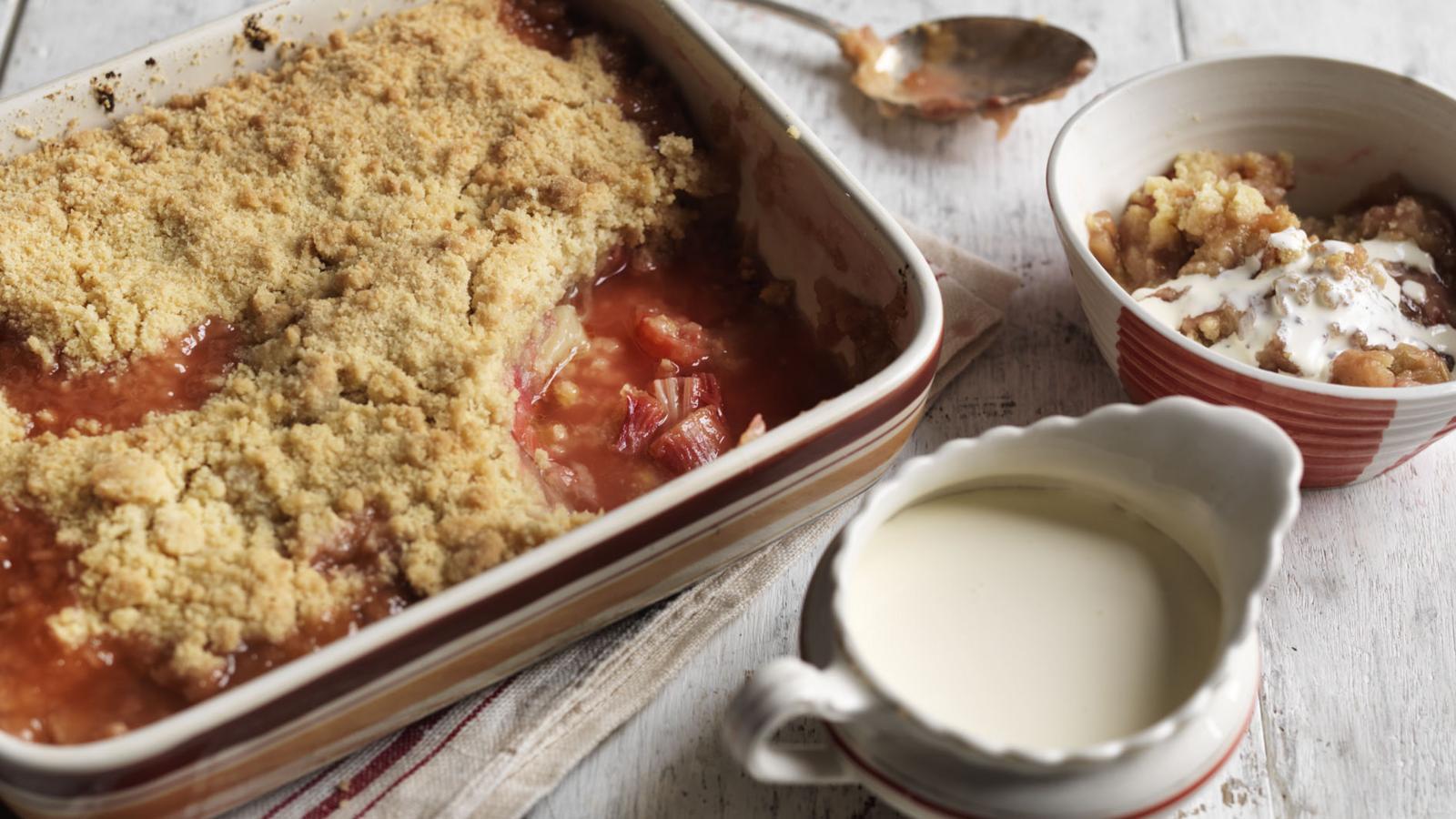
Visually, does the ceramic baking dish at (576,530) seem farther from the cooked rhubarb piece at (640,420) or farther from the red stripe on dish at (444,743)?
the cooked rhubarb piece at (640,420)

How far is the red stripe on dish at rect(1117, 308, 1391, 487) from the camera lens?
5.39ft

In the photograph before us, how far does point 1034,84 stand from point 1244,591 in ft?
4.16

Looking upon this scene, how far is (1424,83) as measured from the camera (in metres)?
1.99

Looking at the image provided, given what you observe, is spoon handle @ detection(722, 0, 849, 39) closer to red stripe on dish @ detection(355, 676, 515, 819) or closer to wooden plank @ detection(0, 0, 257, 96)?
wooden plank @ detection(0, 0, 257, 96)

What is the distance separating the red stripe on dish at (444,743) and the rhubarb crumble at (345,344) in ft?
0.68

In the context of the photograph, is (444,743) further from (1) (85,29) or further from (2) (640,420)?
(1) (85,29)

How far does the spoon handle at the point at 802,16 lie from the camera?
8.08 ft

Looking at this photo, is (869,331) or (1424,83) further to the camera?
(1424,83)

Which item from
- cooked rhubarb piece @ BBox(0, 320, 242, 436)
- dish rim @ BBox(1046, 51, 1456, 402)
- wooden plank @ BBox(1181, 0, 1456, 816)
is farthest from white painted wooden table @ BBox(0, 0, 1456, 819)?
cooked rhubarb piece @ BBox(0, 320, 242, 436)

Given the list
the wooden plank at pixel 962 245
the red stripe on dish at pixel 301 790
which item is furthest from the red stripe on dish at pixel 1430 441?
the red stripe on dish at pixel 301 790

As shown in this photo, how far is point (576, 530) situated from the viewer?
1425mm

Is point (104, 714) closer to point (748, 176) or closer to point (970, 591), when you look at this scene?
point (970, 591)

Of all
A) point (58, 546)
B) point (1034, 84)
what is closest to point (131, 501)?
point (58, 546)

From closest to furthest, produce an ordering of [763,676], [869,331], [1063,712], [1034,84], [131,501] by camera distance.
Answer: [763,676] → [1063,712] → [131,501] → [869,331] → [1034,84]
